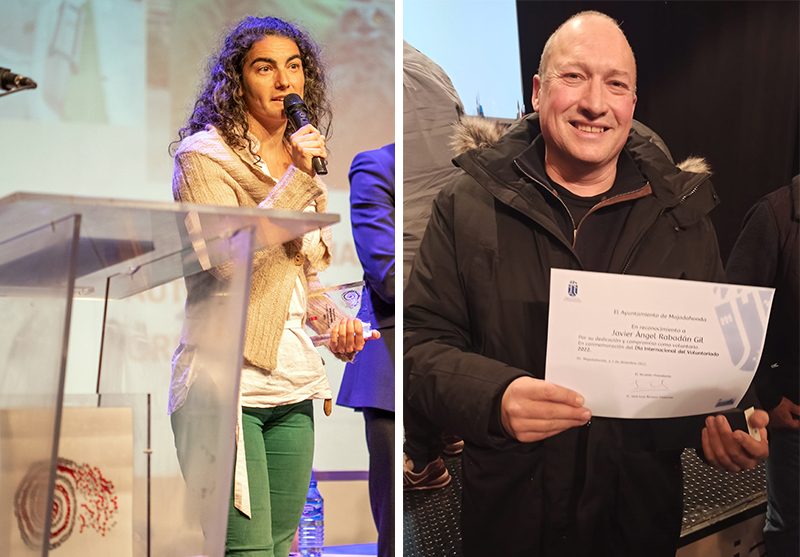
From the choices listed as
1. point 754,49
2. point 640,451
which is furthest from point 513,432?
point 754,49

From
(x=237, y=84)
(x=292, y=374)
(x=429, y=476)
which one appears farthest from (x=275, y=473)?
(x=237, y=84)

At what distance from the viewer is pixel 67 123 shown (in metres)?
2.17

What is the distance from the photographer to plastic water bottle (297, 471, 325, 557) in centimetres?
206

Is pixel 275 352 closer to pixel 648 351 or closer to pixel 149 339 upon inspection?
pixel 149 339

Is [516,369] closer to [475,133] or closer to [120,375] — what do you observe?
[475,133]

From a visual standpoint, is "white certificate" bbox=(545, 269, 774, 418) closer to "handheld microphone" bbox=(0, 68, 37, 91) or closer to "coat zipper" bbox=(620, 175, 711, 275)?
"coat zipper" bbox=(620, 175, 711, 275)

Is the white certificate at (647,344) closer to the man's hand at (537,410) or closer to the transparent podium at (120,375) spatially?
the man's hand at (537,410)

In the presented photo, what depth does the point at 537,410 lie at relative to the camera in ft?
Answer: 6.09

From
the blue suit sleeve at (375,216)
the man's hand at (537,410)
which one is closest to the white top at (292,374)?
the blue suit sleeve at (375,216)

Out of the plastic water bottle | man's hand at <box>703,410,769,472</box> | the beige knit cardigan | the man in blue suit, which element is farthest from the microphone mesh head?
man's hand at <box>703,410,769,472</box>

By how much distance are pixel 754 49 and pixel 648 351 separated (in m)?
0.95

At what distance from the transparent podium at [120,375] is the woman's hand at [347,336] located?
0.58 meters

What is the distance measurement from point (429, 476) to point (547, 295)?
56cm

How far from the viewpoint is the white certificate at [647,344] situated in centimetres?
188
